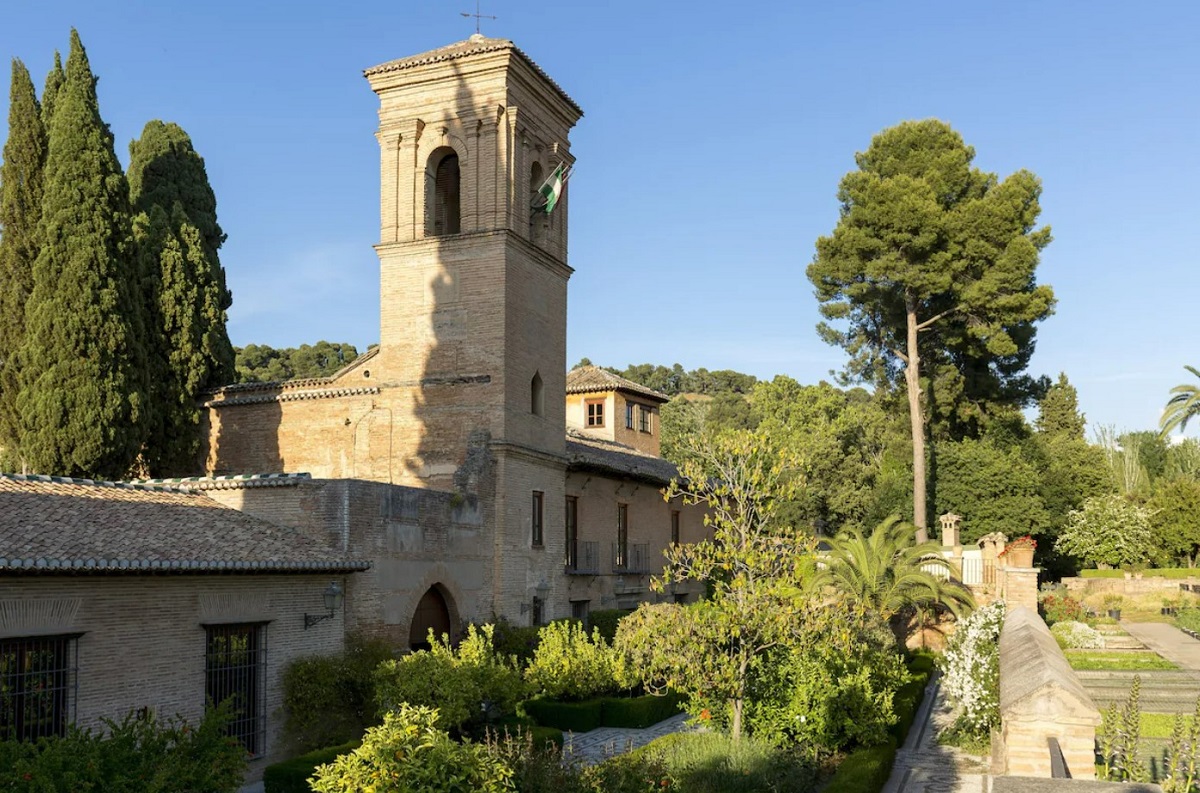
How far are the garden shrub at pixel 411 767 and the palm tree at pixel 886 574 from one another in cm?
1614

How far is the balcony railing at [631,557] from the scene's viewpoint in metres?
27.5

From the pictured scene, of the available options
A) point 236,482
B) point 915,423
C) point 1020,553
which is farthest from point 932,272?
point 236,482

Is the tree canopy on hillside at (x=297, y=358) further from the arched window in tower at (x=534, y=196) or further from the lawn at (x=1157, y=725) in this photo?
the lawn at (x=1157, y=725)

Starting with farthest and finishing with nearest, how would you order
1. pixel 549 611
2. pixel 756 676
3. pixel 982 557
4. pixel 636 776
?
pixel 982 557 < pixel 549 611 < pixel 756 676 < pixel 636 776

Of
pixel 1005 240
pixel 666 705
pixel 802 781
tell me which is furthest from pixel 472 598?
pixel 1005 240

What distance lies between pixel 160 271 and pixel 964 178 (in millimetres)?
24196

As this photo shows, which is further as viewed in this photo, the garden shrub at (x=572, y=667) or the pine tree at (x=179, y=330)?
the pine tree at (x=179, y=330)

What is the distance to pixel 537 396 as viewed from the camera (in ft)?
75.3

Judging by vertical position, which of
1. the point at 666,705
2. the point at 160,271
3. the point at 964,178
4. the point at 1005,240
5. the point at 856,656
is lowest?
the point at 666,705

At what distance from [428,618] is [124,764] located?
1028 cm

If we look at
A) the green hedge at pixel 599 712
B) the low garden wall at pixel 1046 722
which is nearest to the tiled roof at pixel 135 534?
the green hedge at pixel 599 712

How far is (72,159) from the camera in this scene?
21.2 meters

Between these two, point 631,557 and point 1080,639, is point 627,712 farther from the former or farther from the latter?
point 1080,639

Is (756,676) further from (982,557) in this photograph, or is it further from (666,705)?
(982,557)
